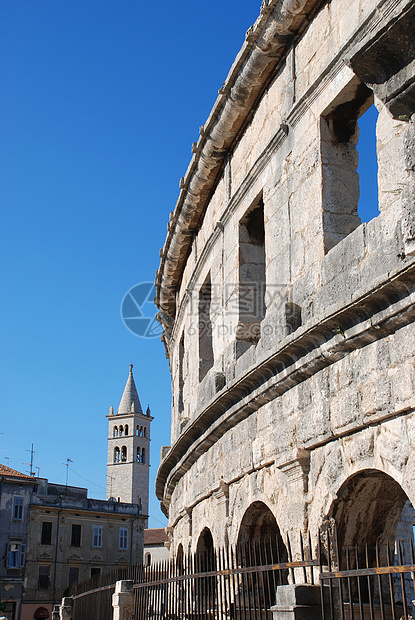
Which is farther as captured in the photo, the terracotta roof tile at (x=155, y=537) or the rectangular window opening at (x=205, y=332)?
the terracotta roof tile at (x=155, y=537)

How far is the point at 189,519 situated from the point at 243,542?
2605 millimetres

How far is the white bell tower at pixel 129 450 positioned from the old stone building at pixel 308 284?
5808 cm

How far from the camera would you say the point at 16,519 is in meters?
33.5

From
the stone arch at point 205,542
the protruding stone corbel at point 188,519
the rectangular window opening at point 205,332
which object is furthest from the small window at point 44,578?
the rectangular window opening at point 205,332

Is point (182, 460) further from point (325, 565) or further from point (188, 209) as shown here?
point (325, 565)

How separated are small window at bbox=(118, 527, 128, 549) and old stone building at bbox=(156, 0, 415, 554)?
98.9ft

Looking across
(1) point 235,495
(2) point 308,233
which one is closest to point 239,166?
(2) point 308,233

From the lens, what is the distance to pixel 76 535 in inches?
1414

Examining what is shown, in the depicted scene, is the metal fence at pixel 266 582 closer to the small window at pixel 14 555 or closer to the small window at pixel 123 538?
the small window at pixel 14 555

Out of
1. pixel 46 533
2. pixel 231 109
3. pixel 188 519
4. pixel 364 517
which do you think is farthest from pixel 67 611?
pixel 46 533

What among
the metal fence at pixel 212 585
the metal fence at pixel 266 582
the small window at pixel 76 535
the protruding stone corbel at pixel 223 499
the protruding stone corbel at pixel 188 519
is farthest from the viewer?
the small window at pixel 76 535

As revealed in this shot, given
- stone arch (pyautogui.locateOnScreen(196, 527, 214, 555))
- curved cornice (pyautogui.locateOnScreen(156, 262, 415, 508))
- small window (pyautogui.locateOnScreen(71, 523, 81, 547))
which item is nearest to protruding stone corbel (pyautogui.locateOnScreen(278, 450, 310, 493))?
curved cornice (pyautogui.locateOnScreen(156, 262, 415, 508))

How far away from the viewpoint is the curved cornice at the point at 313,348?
425 cm

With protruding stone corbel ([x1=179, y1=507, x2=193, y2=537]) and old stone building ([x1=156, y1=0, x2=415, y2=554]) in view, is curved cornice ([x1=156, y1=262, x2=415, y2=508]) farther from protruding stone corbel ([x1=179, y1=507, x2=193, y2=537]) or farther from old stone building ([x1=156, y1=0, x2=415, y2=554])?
protruding stone corbel ([x1=179, y1=507, x2=193, y2=537])
